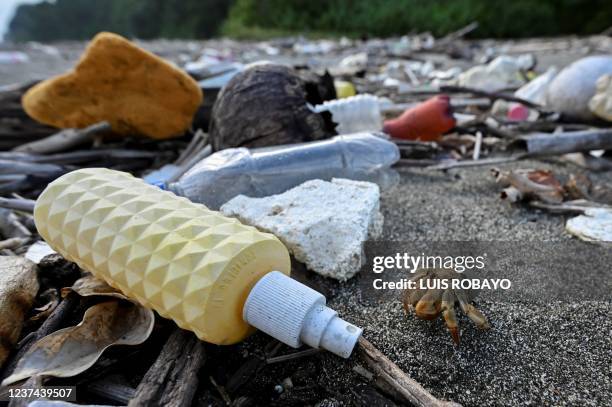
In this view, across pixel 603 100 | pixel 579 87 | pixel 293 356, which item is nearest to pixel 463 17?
pixel 579 87

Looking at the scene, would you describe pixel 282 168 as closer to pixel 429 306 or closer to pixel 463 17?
pixel 429 306

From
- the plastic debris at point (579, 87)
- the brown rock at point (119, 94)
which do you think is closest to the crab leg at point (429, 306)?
the brown rock at point (119, 94)

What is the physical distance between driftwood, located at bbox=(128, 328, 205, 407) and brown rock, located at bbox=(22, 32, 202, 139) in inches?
71.3

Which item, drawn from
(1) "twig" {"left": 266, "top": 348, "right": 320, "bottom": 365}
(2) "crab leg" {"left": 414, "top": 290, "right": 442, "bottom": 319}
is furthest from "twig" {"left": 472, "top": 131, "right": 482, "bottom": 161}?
(1) "twig" {"left": 266, "top": 348, "right": 320, "bottom": 365}

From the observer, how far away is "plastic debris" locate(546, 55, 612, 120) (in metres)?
3.09

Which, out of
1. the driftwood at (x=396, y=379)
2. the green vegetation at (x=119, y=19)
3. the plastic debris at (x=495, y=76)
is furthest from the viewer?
the green vegetation at (x=119, y=19)

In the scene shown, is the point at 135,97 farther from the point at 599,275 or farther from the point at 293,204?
the point at 599,275

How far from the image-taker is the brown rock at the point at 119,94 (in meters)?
2.61

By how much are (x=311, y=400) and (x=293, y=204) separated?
733mm

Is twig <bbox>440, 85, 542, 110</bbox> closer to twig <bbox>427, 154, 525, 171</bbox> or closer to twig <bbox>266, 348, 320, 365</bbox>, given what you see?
twig <bbox>427, 154, 525, 171</bbox>

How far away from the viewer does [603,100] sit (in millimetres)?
2906

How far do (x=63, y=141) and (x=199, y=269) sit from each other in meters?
2.01

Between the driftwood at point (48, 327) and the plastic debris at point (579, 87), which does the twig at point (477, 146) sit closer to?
the plastic debris at point (579, 87)

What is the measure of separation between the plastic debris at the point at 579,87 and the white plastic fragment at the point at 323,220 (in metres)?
2.05
